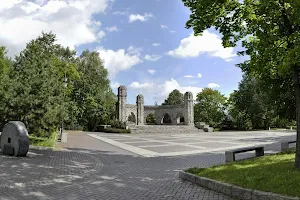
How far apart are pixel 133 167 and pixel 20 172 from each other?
3.94 meters

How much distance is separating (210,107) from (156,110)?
10.3 meters

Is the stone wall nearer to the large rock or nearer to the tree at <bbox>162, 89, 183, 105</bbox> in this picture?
the tree at <bbox>162, 89, 183, 105</bbox>

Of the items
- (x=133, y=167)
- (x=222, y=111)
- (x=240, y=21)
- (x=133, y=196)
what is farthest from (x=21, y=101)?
(x=222, y=111)

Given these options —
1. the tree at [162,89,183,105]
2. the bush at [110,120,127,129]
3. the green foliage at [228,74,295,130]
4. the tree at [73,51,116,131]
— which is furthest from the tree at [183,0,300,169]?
the tree at [162,89,183,105]

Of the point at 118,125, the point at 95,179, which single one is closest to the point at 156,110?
the point at 118,125

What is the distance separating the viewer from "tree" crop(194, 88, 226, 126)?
48781mm

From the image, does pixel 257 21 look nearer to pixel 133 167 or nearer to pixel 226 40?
pixel 226 40

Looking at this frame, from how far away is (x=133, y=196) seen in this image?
6387mm

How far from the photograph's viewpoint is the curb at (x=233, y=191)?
5562 millimetres

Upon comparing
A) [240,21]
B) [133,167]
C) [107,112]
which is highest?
[240,21]

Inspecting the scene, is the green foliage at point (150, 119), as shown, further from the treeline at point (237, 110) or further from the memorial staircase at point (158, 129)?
the memorial staircase at point (158, 129)

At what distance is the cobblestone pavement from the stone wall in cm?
2739

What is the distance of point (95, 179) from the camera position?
8.21 meters

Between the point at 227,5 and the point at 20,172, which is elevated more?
the point at 227,5
